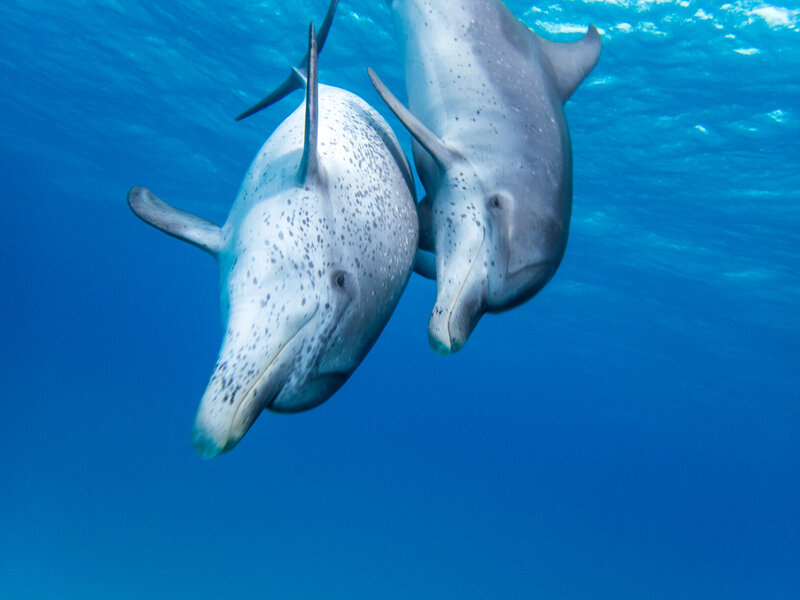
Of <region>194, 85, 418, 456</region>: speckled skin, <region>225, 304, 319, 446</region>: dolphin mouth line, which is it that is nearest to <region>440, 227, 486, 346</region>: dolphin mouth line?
<region>194, 85, 418, 456</region>: speckled skin

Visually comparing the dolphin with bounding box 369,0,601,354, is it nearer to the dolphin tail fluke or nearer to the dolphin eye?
the dolphin eye

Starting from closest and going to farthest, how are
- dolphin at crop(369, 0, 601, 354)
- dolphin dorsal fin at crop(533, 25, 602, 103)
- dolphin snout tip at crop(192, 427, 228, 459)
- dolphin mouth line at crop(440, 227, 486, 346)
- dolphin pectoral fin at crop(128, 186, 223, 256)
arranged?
dolphin snout tip at crop(192, 427, 228, 459) → dolphin mouth line at crop(440, 227, 486, 346) → dolphin at crop(369, 0, 601, 354) → dolphin pectoral fin at crop(128, 186, 223, 256) → dolphin dorsal fin at crop(533, 25, 602, 103)

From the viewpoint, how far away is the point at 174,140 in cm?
2517

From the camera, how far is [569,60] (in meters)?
4.02

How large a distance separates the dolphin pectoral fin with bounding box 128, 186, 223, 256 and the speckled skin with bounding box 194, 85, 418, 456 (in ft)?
0.27

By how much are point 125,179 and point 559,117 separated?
3522 cm

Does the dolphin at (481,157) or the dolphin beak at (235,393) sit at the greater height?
the dolphin at (481,157)

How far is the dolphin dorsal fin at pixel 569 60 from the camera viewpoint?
3.88 m

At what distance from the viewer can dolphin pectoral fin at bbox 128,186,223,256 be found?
9.03ft

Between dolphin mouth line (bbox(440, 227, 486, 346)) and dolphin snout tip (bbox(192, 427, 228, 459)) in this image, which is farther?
dolphin mouth line (bbox(440, 227, 486, 346))

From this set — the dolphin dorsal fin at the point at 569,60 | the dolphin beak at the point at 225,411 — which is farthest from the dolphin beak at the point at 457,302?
the dolphin dorsal fin at the point at 569,60

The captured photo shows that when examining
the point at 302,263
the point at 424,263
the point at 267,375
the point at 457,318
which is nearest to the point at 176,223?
the point at 302,263

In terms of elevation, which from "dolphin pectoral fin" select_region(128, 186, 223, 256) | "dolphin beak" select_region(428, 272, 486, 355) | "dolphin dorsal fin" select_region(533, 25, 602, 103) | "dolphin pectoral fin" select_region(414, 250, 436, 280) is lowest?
"dolphin pectoral fin" select_region(414, 250, 436, 280)

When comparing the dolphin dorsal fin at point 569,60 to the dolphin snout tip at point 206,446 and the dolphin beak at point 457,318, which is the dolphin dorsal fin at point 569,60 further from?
the dolphin snout tip at point 206,446
